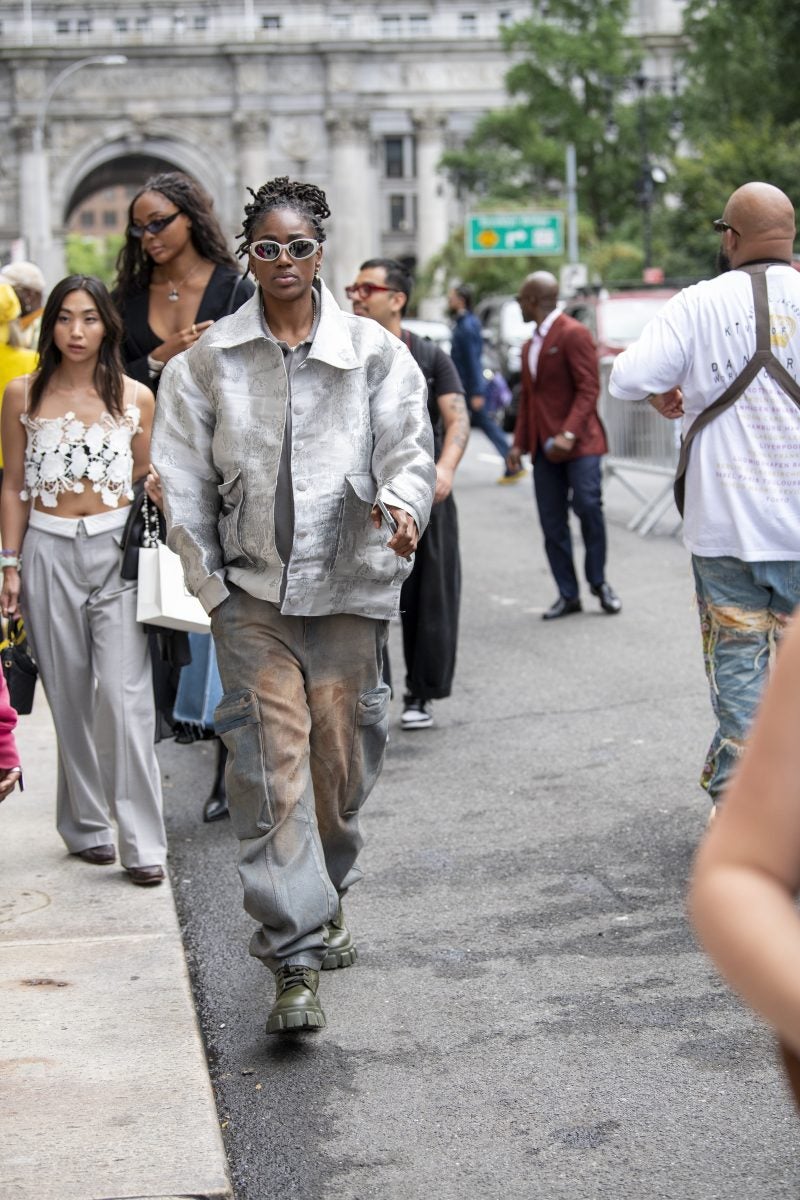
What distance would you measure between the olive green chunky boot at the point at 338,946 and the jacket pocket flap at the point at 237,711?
2.57 ft

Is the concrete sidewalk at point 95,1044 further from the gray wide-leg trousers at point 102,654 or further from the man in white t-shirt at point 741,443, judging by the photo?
the man in white t-shirt at point 741,443

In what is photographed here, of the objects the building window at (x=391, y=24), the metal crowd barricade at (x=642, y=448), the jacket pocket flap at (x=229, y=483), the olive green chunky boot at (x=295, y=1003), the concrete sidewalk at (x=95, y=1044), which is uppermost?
the building window at (x=391, y=24)

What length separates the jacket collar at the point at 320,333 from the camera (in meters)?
4.70

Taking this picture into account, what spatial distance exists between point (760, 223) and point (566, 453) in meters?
5.93

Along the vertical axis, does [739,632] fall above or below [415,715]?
above

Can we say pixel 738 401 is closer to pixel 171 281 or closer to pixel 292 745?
pixel 292 745

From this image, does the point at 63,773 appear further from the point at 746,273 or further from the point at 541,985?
the point at 746,273

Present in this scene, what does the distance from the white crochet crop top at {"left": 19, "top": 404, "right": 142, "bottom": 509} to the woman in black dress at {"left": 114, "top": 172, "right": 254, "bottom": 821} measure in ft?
1.87

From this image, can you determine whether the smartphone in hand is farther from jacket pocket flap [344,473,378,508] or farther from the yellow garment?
the yellow garment

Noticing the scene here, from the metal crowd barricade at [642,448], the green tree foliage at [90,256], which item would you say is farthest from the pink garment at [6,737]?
the green tree foliage at [90,256]

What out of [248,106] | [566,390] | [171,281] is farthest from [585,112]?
[171,281]

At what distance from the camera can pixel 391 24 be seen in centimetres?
9975

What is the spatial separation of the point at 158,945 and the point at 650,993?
1.39 m

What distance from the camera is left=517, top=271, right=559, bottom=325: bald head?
11.8 meters
